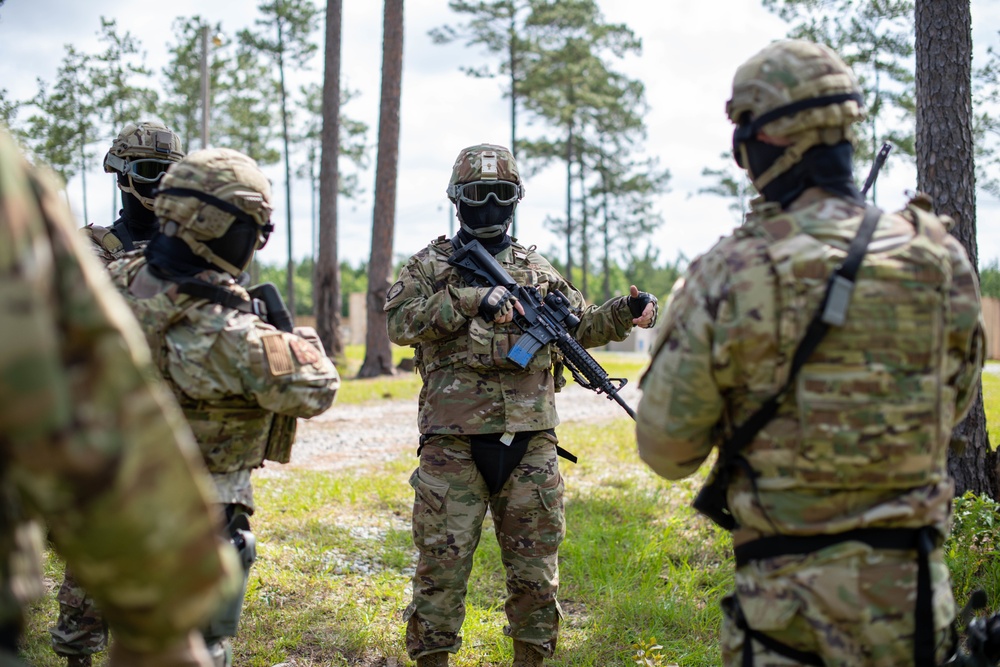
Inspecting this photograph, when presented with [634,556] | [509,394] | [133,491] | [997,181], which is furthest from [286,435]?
[997,181]

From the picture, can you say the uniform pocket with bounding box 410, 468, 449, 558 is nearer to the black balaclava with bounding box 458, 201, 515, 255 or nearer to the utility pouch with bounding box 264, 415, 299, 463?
the utility pouch with bounding box 264, 415, 299, 463

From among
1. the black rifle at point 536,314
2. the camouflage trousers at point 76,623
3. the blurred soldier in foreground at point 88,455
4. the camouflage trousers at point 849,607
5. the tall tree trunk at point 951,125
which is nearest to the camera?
the blurred soldier in foreground at point 88,455

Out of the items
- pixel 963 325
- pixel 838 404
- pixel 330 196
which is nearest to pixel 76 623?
pixel 838 404

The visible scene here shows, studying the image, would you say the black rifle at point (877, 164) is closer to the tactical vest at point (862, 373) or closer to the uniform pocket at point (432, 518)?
the tactical vest at point (862, 373)

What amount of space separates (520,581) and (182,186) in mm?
2342

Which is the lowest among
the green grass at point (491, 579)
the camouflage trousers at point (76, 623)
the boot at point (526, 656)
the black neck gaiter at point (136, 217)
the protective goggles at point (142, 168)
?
the green grass at point (491, 579)

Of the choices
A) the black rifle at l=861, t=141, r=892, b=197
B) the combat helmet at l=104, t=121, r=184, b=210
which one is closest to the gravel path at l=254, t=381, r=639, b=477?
the combat helmet at l=104, t=121, r=184, b=210

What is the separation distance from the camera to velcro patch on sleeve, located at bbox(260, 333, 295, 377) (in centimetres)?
263

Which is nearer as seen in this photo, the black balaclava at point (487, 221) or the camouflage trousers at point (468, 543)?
the camouflage trousers at point (468, 543)

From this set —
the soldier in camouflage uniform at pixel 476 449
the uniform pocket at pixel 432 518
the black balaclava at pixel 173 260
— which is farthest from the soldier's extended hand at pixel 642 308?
the black balaclava at pixel 173 260

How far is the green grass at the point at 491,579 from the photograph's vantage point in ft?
13.9

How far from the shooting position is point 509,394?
3961mm

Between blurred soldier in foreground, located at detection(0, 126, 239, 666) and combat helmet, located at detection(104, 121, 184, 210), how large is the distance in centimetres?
284

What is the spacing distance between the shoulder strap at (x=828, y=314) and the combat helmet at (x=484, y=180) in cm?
219
